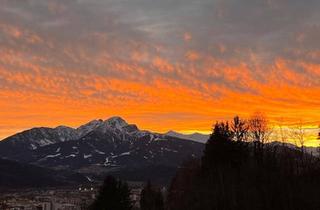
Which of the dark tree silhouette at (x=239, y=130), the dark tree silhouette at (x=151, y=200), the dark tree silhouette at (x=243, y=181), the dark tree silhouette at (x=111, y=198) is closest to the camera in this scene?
the dark tree silhouette at (x=111, y=198)

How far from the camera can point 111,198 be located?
53594mm

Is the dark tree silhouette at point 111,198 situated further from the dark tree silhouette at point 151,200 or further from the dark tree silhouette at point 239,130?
the dark tree silhouette at point 151,200

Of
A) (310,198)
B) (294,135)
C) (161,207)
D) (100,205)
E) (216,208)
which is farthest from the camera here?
(161,207)

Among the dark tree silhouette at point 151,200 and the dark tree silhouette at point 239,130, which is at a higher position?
the dark tree silhouette at point 239,130

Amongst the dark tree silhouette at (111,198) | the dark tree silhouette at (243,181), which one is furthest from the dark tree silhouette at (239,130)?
the dark tree silhouette at (111,198)

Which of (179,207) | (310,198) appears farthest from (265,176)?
(179,207)

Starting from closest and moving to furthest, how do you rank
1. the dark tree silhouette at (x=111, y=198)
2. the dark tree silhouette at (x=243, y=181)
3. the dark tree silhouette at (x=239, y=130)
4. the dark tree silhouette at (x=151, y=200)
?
1. the dark tree silhouette at (x=111, y=198)
2. the dark tree silhouette at (x=243, y=181)
3. the dark tree silhouette at (x=239, y=130)
4. the dark tree silhouette at (x=151, y=200)

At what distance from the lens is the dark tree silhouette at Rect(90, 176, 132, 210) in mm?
52812

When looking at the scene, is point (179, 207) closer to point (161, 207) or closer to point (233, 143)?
point (233, 143)

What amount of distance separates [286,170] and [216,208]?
13.8 m

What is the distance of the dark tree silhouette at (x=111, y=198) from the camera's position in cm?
5281

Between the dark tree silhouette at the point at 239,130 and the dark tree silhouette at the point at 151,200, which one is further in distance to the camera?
the dark tree silhouette at the point at 151,200

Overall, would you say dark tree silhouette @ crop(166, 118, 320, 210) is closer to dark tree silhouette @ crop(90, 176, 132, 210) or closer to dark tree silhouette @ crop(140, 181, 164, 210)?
dark tree silhouette @ crop(90, 176, 132, 210)

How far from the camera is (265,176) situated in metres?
66.0
